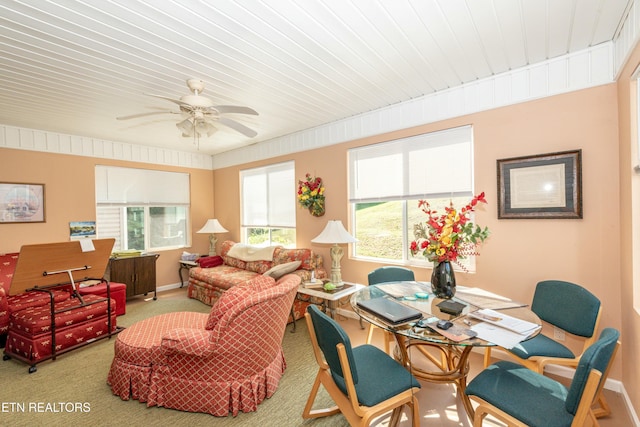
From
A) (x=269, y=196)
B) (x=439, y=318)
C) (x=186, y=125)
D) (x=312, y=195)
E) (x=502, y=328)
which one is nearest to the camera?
(x=502, y=328)

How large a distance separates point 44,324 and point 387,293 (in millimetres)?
3324

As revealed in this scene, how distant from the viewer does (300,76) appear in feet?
8.76

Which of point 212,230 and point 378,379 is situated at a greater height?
point 212,230

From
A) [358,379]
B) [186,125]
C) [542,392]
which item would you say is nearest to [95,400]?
[358,379]

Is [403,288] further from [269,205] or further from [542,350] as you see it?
[269,205]

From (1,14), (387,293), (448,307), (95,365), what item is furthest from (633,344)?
(1,14)

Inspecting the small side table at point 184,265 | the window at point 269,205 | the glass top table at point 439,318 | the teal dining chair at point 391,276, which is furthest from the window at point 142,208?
the glass top table at point 439,318

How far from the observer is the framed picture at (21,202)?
12.7 feet

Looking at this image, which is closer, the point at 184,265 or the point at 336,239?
the point at 336,239

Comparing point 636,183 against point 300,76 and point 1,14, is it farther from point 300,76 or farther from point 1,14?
point 1,14

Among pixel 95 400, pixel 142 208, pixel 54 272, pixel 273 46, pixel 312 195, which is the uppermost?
pixel 273 46

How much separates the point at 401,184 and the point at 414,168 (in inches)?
9.6

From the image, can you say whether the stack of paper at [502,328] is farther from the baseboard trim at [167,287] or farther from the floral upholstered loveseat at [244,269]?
the baseboard trim at [167,287]

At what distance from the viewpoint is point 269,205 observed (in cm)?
512
